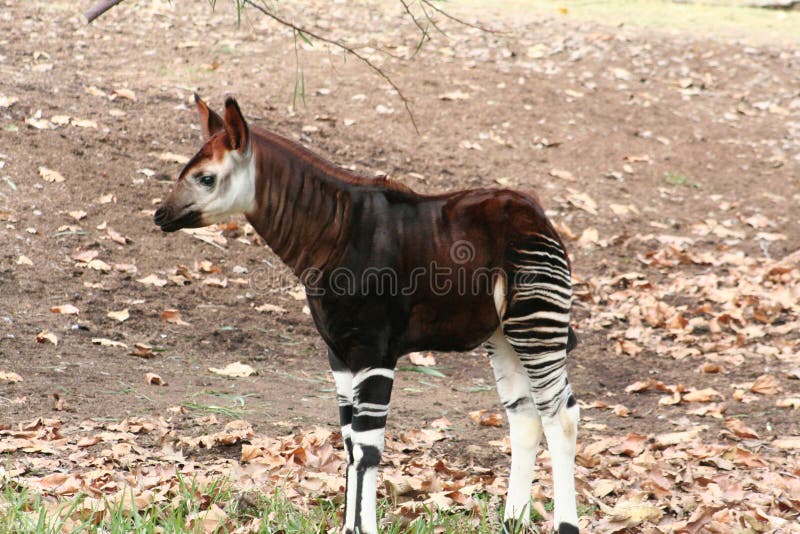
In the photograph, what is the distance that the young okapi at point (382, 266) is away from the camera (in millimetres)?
3512

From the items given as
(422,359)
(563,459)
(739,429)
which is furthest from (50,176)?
(739,429)

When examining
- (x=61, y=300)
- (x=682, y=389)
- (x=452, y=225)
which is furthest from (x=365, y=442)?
(x=61, y=300)

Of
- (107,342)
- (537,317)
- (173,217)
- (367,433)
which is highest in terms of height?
(173,217)

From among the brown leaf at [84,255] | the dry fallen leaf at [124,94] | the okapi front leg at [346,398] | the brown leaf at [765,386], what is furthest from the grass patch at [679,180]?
the okapi front leg at [346,398]

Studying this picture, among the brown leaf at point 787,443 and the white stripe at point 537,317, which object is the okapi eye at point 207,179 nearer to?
the white stripe at point 537,317

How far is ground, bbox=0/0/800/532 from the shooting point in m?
5.82

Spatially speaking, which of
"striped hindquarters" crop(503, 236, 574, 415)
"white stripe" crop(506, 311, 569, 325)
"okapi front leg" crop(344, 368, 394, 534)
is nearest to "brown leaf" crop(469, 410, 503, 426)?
"striped hindquarters" crop(503, 236, 574, 415)

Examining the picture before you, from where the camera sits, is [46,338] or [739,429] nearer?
[739,429]

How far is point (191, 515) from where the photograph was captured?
3764 mm

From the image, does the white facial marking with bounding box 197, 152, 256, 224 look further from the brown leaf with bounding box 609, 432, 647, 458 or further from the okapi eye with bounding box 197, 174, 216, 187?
the brown leaf with bounding box 609, 432, 647, 458

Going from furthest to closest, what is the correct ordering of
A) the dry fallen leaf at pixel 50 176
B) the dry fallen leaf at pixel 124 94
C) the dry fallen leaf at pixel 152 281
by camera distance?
the dry fallen leaf at pixel 124 94
the dry fallen leaf at pixel 50 176
the dry fallen leaf at pixel 152 281

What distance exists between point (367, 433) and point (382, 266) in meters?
0.66

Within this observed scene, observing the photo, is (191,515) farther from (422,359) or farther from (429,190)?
(429,190)

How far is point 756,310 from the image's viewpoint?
757 centimetres
